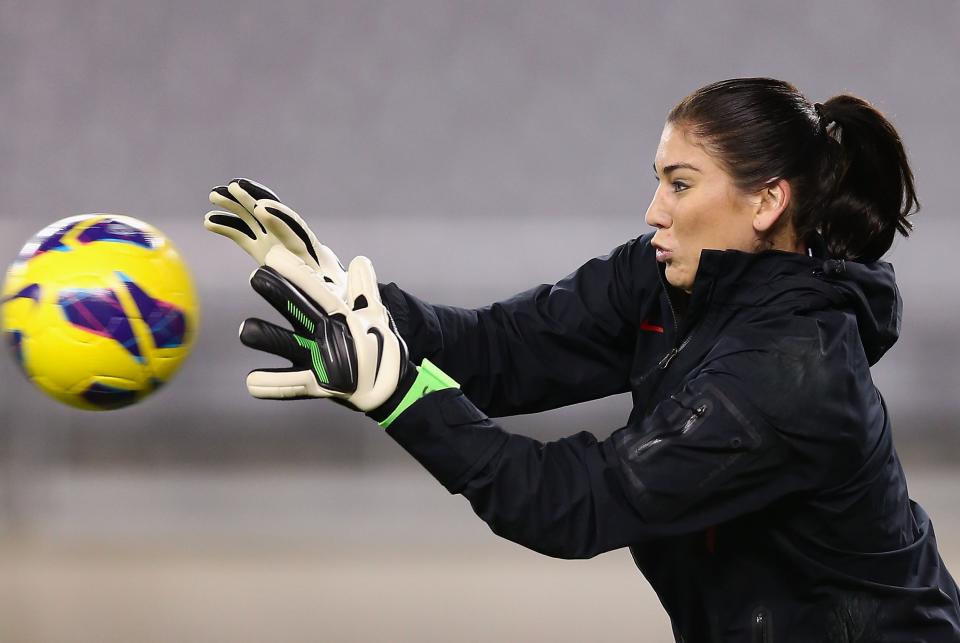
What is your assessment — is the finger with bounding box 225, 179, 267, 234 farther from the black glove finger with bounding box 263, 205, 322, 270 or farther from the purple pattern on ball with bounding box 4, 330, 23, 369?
the purple pattern on ball with bounding box 4, 330, 23, 369

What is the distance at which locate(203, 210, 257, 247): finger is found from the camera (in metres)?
1.64

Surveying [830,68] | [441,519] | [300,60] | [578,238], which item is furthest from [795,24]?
[441,519]

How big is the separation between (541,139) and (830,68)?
138cm

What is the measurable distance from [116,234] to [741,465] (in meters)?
0.99

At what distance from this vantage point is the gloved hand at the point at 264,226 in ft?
5.13

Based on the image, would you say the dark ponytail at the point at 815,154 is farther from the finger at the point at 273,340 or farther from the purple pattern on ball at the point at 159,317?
the purple pattern on ball at the point at 159,317

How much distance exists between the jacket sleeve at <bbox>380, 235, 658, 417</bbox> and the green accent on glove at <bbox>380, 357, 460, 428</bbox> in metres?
0.37

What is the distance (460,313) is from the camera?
5.90 ft

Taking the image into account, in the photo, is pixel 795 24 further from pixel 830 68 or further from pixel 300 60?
pixel 300 60

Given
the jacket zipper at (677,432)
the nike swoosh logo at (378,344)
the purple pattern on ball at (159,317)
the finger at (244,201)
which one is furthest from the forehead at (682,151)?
the purple pattern on ball at (159,317)

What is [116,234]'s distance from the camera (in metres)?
1.68

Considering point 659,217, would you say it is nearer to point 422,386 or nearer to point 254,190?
point 422,386

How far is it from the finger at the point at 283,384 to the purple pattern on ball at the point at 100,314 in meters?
0.31

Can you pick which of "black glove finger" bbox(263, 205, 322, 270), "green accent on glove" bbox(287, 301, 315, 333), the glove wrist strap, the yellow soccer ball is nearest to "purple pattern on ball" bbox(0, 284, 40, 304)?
the yellow soccer ball
